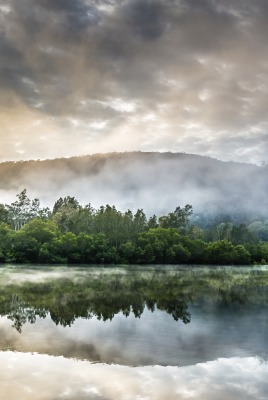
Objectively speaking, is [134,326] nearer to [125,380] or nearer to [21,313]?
[21,313]

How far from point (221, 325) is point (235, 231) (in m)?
114

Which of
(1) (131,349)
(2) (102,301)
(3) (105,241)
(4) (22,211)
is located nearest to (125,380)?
(1) (131,349)

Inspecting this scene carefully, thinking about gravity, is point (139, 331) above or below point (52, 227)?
below

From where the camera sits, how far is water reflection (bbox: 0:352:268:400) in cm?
867

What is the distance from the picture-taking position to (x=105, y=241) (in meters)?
83.2

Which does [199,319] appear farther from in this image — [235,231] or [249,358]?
[235,231]

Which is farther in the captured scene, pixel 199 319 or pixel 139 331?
pixel 199 319

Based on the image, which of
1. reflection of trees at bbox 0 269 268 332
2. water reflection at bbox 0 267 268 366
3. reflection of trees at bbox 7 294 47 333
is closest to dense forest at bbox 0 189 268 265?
reflection of trees at bbox 0 269 268 332

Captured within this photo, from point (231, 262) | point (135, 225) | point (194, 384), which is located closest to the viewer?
point (194, 384)

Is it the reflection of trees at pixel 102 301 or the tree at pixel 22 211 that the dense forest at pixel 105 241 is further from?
the reflection of trees at pixel 102 301

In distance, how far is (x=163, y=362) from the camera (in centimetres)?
1112

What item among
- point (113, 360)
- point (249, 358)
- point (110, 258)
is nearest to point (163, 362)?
point (113, 360)

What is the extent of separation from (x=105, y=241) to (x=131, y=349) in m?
70.9

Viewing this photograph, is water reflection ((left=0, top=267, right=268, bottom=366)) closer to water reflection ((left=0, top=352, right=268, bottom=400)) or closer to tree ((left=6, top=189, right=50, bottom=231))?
water reflection ((left=0, top=352, right=268, bottom=400))
